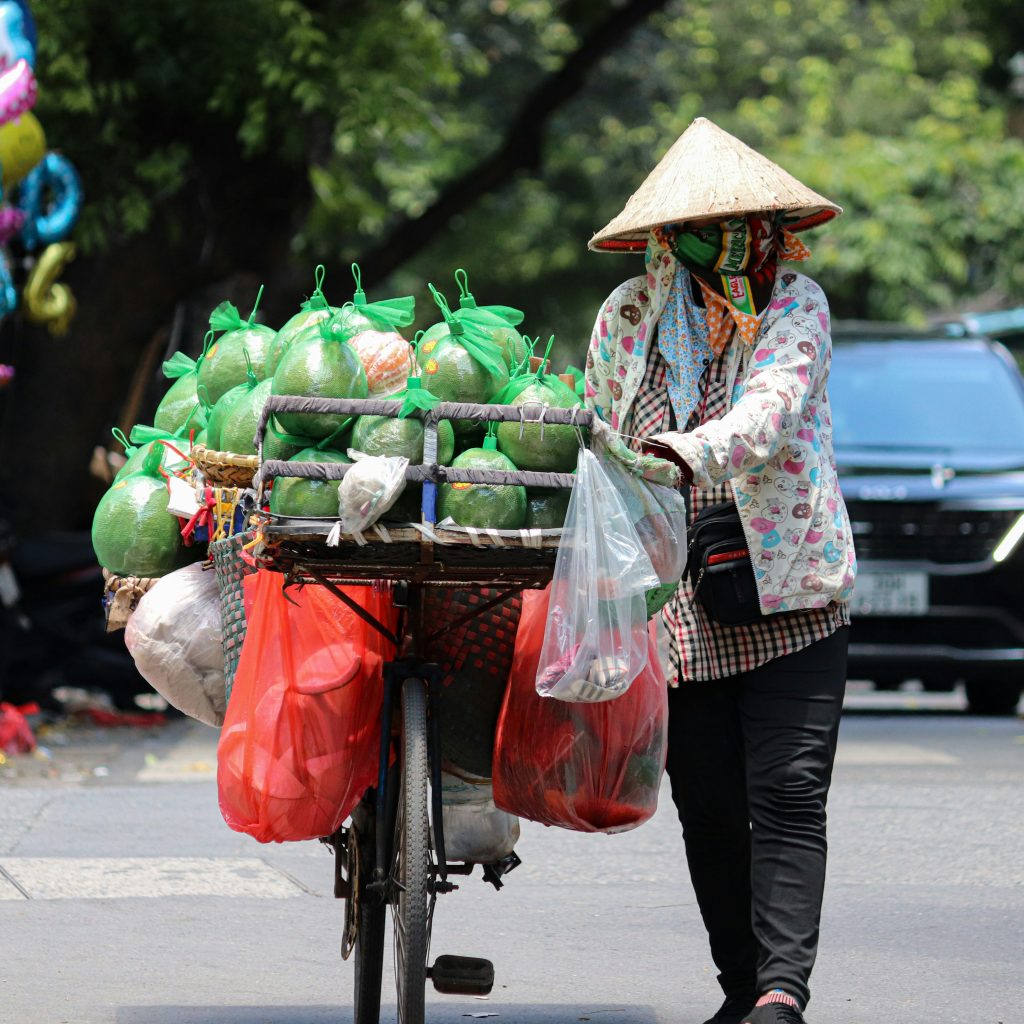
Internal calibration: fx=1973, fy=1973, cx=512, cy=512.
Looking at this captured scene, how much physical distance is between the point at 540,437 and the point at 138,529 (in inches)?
42.6

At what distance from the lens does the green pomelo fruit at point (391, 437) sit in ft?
11.5

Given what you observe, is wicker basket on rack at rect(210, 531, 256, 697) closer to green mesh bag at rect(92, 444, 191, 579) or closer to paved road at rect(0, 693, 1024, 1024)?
green mesh bag at rect(92, 444, 191, 579)

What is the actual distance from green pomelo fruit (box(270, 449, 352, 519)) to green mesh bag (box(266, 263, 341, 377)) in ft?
1.65

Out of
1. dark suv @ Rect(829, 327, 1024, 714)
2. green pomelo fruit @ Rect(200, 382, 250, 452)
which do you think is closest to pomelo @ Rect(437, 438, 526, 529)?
green pomelo fruit @ Rect(200, 382, 250, 452)

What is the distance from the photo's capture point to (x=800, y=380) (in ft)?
12.8

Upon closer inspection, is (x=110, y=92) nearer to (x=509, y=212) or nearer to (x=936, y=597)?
(x=936, y=597)

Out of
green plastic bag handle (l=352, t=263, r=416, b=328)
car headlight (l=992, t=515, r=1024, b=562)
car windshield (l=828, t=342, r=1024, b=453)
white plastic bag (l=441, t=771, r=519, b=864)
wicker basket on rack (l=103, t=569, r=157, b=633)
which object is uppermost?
green plastic bag handle (l=352, t=263, r=416, b=328)

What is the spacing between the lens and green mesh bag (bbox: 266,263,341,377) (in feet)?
12.8

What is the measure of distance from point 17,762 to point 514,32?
15.3 m

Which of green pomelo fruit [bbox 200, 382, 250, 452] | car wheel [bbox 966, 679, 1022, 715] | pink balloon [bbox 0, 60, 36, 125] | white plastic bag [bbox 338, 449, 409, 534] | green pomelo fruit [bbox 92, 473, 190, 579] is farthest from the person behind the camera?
car wheel [bbox 966, 679, 1022, 715]

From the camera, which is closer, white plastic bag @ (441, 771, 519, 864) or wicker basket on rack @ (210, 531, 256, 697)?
wicker basket on rack @ (210, 531, 256, 697)

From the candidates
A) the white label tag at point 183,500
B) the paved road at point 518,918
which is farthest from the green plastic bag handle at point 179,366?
the paved road at point 518,918

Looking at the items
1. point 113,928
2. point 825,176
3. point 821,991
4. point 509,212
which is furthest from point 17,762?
point 825,176

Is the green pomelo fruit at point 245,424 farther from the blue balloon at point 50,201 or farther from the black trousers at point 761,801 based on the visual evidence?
the blue balloon at point 50,201
